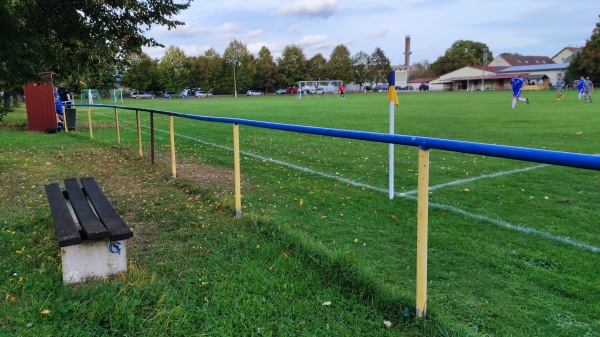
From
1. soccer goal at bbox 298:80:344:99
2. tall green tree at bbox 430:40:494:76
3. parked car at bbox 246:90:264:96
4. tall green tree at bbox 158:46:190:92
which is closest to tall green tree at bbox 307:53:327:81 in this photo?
parked car at bbox 246:90:264:96

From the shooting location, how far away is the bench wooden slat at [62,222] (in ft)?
10.1

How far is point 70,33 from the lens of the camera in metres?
7.48

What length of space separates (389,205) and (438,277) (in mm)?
2092

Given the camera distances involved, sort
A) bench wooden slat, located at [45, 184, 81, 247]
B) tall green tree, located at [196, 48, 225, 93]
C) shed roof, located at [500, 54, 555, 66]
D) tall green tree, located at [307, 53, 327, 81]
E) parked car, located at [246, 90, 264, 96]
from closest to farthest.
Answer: bench wooden slat, located at [45, 184, 81, 247]
tall green tree, located at [196, 48, 225, 93]
parked car, located at [246, 90, 264, 96]
tall green tree, located at [307, 53, 327, 81]
shed roof, located at [500, 54, 555, 66]

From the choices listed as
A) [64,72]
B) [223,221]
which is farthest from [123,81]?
[223,221]

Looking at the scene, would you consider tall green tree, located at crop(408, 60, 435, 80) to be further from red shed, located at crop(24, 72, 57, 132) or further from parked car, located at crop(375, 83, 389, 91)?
red shed, located at crop(24, 72, 57, 132)

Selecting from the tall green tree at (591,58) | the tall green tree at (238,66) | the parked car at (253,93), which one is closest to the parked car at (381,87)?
the parked car at (253,93)

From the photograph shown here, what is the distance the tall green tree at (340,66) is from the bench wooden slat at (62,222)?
9728cm

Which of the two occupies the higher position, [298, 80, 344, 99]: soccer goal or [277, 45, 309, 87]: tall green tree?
[277, 45, 309, 87]: tall green tree

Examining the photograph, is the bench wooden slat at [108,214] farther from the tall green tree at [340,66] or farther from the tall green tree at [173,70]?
the tall green tree at [340,66]

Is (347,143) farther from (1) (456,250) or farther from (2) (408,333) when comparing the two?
(2) (408,333)

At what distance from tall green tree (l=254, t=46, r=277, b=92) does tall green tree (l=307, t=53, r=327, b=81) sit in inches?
317

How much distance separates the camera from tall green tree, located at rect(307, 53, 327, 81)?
324ft

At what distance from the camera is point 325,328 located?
2734 mm
